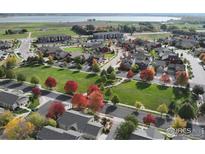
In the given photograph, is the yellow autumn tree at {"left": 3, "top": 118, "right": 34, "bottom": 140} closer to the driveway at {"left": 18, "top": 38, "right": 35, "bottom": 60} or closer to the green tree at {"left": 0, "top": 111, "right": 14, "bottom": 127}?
the green tree at {"left": 0, "top": 111, "right": 14, "bottom": 127}

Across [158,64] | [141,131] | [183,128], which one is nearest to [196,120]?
[183,128]

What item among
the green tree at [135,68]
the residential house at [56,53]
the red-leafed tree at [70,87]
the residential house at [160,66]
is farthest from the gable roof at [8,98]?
the residential house at [160,66]

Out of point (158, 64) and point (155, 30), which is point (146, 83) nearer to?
point (158, 64)

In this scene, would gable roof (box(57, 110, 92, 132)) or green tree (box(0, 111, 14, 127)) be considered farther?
green tree (box(0, 111, 14, 127))

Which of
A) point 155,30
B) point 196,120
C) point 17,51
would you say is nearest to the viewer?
point 196,120

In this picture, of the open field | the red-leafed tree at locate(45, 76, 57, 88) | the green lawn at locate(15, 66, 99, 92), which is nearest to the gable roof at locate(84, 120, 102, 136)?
the green lawn at locate(15, 66, 99, 92)

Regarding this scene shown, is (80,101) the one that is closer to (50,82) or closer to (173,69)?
(50,82)

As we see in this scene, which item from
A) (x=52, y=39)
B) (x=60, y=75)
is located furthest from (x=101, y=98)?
(x=52, y=39)

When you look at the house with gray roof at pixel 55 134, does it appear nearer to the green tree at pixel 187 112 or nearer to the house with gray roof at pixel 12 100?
the house with gray roof at pixel 12 100
